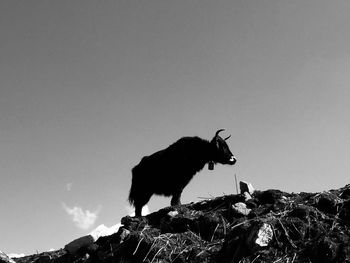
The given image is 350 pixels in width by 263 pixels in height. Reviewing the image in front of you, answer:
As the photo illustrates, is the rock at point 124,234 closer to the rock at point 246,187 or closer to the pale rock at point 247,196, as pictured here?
the pale rock at point 247,196

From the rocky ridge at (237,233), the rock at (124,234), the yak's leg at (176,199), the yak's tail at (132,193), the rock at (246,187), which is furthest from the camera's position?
the yak's tail at (132,193)

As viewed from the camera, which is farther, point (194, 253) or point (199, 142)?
point (199, 142)

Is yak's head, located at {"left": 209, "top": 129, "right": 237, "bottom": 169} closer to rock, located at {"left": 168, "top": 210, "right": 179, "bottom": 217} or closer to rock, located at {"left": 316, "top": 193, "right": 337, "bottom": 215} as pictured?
rock, located at {"left": 168, "top": 210, "right": 179, "bottom": 217}

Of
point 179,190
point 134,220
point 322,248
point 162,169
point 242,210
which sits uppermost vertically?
point 162,169

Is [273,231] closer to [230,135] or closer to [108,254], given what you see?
[108,254]

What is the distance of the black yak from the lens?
12.5 meters

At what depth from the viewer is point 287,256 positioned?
4441mm

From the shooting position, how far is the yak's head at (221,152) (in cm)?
1305

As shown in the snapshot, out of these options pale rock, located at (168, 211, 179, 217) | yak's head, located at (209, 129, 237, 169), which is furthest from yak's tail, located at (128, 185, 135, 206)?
pale rock, located at (168, 211, 179, 217)

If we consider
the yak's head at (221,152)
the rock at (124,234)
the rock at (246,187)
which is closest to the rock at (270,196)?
the rock at (246,187)

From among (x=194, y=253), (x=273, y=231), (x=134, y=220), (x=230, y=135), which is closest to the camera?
(x=273, y=231)

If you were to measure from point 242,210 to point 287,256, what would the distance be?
1553 mm

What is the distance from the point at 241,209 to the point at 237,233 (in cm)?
103

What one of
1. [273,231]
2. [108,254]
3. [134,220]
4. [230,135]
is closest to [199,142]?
[230,135]
